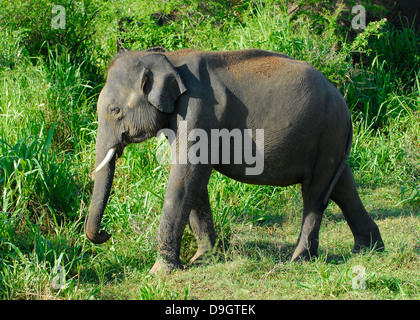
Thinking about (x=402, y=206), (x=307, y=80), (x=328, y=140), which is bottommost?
(x=402, y=206)

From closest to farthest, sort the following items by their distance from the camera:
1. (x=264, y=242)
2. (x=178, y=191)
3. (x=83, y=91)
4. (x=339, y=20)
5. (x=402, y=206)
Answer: (x=178, y=191) → (x=264, y=242) → (x=402, y=206) → (x=83, y=91) → (x=339, y=20)

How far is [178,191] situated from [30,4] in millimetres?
5099

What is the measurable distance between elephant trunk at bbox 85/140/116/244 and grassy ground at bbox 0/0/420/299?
1.05 feet

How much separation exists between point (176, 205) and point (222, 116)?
815 mm

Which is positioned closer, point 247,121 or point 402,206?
point 247,121

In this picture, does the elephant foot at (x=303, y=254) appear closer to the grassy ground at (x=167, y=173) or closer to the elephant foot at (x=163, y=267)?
the grassy ground at (x=167, y=173)

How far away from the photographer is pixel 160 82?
200 inches

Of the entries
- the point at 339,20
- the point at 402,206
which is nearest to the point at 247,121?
the point at 402,206

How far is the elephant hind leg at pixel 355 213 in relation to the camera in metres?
5.71

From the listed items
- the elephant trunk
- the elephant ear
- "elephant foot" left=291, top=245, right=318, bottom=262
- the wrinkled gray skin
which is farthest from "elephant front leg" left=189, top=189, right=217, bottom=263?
the elephant ear

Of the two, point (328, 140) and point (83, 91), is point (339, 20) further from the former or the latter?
point (328, 140)

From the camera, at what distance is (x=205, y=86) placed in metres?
5.20

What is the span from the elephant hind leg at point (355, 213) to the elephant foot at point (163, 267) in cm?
155

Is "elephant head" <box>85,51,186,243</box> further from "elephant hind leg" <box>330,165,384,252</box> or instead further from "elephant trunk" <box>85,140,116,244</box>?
"elephant hind leg" <box>330,165,384,252</box>
